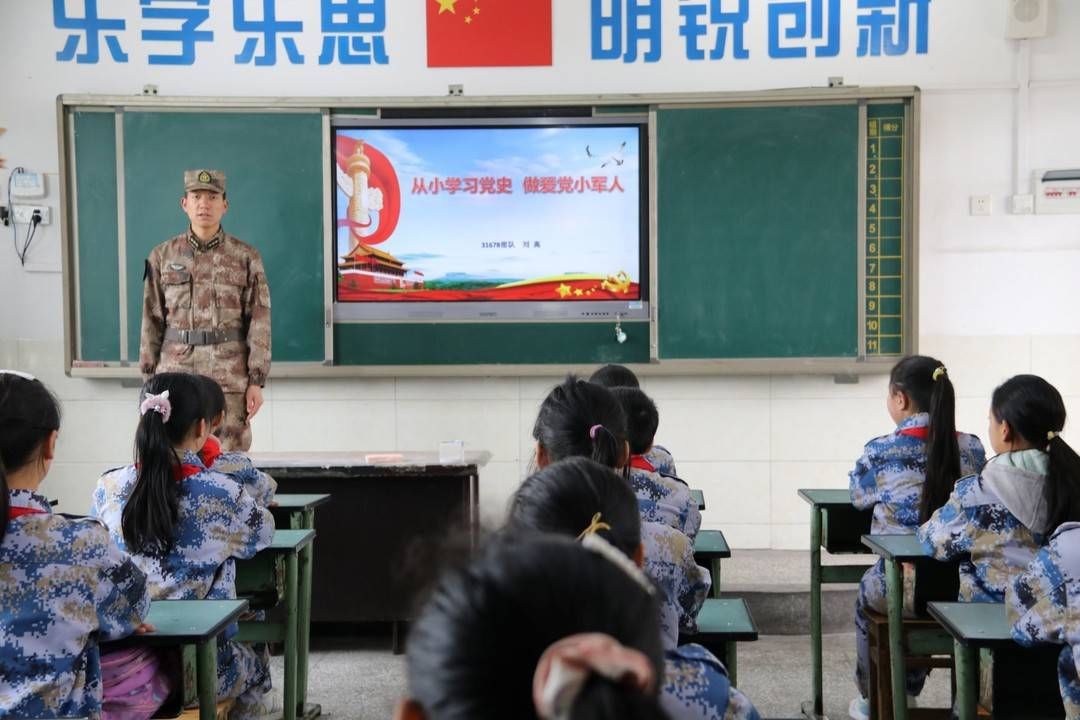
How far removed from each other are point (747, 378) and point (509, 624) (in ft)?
14.1

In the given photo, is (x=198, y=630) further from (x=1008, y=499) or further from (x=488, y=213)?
(x=488, y=213)

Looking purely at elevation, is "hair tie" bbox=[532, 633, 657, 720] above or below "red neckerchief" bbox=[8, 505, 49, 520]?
above

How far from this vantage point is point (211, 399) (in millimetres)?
2496

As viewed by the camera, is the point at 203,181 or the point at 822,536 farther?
the point at 203,181

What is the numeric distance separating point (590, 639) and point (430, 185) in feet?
14.2

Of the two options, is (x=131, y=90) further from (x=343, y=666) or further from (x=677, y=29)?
(x=343, y=666)

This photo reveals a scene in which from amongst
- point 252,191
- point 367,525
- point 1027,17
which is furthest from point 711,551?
point 1027,17

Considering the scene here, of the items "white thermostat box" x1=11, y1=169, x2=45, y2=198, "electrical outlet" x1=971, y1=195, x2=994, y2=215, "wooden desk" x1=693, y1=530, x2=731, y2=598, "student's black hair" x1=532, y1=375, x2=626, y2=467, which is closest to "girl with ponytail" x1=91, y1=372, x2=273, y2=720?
"student's black hair" x1=532, y1=375, x2=626, y2=467

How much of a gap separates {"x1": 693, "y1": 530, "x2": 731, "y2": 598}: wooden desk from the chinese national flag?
9.02ft

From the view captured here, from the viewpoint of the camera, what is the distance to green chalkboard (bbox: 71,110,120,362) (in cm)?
470

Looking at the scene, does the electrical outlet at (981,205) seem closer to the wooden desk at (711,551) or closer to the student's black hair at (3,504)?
the wooden desk at (711,551)

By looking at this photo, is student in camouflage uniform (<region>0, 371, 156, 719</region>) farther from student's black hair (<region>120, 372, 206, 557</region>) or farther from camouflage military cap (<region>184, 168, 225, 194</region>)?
camouflage military cap (<region>184, 168, 225, 194</region>)

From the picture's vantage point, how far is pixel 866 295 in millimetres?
4680

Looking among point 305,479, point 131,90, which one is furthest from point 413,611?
point 131,90
